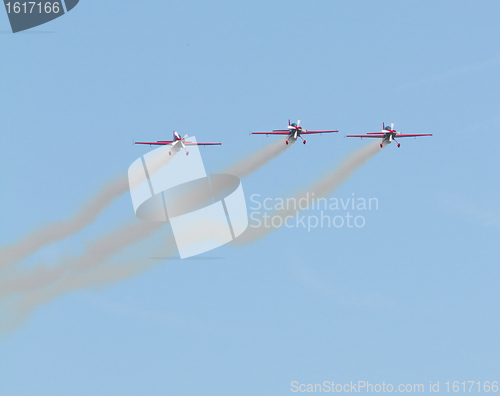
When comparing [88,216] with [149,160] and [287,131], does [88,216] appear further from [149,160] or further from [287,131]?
[287,131]

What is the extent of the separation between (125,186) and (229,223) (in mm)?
12896

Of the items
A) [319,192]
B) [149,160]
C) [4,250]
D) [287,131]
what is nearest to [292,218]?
[319,192]

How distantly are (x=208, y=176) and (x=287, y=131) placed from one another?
13343 mm

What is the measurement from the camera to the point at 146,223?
104375mm

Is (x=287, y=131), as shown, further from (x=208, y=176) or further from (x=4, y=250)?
(x=4, y=250)

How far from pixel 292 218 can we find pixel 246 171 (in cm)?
758

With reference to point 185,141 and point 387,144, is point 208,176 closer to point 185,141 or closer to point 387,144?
point 185,141

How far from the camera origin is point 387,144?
100 metres

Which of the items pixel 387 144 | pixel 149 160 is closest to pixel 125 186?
pixel 149 160

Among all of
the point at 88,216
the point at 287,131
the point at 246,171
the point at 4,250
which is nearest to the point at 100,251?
the point at 88,216

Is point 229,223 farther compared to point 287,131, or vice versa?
point 229,223

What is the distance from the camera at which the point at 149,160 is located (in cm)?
10575

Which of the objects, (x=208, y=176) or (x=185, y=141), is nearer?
(x=185, y=141)

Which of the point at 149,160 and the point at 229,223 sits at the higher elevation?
the point at 149,160
